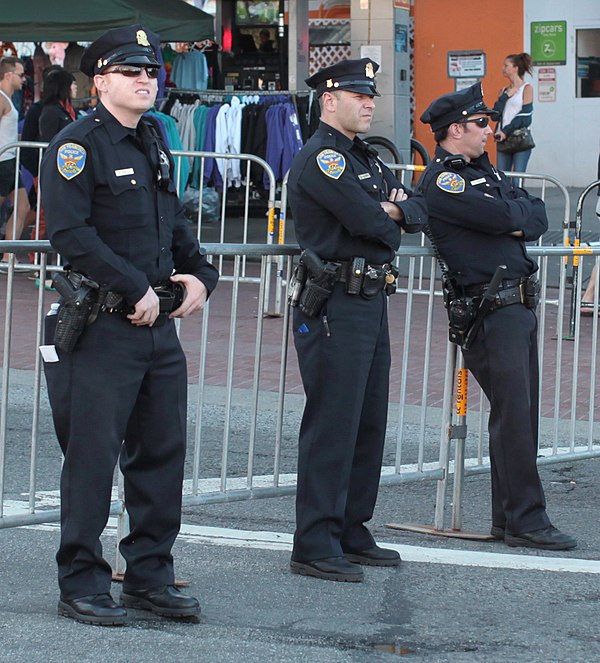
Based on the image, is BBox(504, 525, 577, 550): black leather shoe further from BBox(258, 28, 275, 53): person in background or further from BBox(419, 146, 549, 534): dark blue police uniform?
BBox(258, 28, 275, 53): person in background

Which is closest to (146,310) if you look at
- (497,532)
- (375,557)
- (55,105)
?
(375,557)

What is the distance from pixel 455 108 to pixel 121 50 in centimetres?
181

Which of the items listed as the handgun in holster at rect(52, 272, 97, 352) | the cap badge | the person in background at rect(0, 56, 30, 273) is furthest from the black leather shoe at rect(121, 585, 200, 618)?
the person in background at rect(0, 56, 30, 273)

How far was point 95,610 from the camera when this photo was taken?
4508 mm

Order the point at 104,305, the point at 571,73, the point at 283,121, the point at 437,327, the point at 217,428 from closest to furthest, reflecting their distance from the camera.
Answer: the point at 104,305, the point at 437,327, the point at 217,428, the point at 283,121, the point at 571,73

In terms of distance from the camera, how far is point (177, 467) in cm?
466

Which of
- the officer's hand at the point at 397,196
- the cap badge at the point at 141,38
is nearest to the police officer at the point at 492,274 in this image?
the officer's hand at the point at 397,196

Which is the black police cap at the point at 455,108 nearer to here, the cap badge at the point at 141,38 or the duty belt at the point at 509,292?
the duty belt at the point at 509,292

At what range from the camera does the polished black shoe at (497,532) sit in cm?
591

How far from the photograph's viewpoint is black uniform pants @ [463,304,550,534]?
5734mm

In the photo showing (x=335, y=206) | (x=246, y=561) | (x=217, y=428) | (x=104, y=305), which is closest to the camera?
(x=104, y=305)

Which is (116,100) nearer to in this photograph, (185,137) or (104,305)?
(104,305)

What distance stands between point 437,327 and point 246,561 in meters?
1.81

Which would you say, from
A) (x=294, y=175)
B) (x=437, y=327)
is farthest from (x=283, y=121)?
(x=294, y=175)
